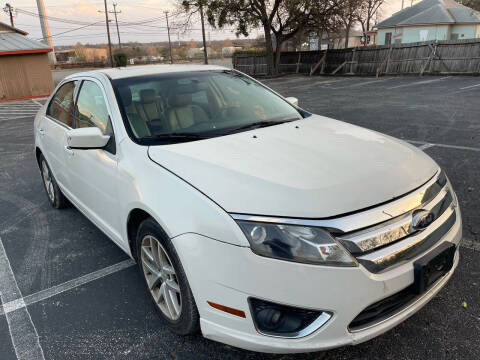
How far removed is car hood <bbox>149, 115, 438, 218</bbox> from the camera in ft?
6.32

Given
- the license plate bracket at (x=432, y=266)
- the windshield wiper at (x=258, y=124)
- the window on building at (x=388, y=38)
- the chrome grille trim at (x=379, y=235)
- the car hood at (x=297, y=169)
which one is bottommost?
the license plate bracket at (x=432, y=266)

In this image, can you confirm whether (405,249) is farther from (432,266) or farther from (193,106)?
(193,106)

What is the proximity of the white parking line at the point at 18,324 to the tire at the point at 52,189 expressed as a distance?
48.5 inches

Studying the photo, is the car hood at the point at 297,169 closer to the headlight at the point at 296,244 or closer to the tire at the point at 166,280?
the headlight at the point at 296,244

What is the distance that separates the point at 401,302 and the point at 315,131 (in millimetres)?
1396

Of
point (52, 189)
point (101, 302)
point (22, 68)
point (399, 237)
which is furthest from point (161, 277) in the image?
point (22, 68)

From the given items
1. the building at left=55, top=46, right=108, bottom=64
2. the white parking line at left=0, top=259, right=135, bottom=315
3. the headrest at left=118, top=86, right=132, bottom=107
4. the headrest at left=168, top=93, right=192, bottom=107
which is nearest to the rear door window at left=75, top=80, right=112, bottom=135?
the headrest at left=118, top=86, right=132, bottom=107

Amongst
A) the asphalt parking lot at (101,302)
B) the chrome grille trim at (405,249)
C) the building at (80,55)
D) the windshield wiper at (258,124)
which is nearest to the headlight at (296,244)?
the chrome grille trim at (405,249)

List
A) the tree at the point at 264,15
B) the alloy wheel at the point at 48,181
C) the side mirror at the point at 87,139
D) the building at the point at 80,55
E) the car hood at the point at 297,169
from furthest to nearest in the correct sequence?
1. the building at the point at 80,55
2. the tree at the point at 264,15
3. the alloy wheel at the point at 48,181
4. the side mirror at the point at 87,139
5. the car hood at the point at 297,169

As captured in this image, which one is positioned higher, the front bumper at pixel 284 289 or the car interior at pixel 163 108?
the car interior at pixel 163 108

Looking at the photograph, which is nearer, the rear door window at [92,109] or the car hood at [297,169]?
the car hood at [297,169]

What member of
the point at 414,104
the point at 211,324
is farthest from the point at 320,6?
the point at 211,324

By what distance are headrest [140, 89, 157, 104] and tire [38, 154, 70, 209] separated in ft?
6.55

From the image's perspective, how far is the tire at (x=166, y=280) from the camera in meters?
2.16
